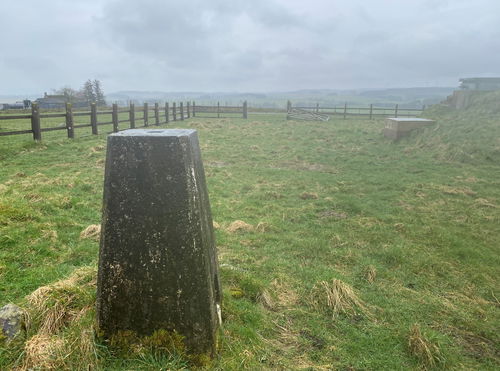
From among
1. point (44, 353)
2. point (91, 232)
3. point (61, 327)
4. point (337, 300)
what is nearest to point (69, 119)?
point (91, 232)

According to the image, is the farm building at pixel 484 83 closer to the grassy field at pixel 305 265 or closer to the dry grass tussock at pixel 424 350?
the grassy field at pixel 305 265

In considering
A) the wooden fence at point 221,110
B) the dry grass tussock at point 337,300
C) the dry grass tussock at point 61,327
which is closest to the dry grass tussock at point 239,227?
the dry grass tussock at point 337,300

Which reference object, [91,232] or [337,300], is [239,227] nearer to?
[91,232]

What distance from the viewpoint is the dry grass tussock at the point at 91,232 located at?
535cm

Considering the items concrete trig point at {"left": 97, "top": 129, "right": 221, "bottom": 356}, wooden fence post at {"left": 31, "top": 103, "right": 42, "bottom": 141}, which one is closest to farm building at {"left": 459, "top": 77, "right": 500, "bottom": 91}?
wooden fence post at {"left": 31, "top": 103, "right": 42, "bottom": 141}

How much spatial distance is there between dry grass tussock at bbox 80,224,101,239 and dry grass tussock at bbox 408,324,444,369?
14.7 feet

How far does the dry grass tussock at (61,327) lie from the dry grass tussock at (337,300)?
8.01 ft

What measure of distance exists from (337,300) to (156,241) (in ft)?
7.75

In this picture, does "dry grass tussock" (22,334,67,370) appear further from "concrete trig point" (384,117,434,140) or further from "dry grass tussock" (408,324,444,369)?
"concrete trig point" (384,117,434,140)

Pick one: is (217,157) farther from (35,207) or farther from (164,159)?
(164,159)

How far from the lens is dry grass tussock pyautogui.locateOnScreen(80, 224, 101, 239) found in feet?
17.6

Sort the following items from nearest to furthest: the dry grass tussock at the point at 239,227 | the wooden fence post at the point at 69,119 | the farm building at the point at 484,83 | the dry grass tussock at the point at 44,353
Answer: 1. the dry grass tussock at the point at 44,353
2. the dry grass tussock at the point at 239,227
3. the wooden fence post at the point at 69,119
4. the farm building at the point at 484,83

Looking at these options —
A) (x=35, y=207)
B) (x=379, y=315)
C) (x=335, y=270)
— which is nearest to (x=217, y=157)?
(x=35, y=207)

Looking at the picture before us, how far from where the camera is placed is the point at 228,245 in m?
5.59
